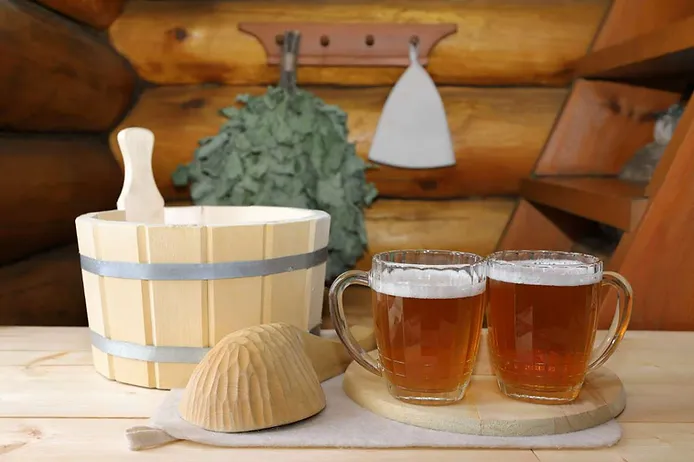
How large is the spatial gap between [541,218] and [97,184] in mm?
1332

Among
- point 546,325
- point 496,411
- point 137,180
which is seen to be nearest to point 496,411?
point 496,411

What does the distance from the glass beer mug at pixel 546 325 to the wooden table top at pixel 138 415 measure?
0.09 meters

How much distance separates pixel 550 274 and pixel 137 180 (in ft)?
2.07

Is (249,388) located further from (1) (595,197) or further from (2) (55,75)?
(2) (55,75)

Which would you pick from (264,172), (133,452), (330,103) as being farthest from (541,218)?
(133,452)

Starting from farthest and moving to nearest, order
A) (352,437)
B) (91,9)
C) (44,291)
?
(91,9) < (44,291) < (352,437)

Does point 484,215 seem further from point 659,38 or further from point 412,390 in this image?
point 412,390

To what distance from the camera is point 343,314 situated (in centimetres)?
78

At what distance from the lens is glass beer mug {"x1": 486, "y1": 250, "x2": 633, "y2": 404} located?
Answer: 28.3 inches

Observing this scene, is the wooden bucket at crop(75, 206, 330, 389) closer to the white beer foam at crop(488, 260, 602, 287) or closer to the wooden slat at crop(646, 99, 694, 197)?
the white beer foam at crop(488, 260, 602, 287)

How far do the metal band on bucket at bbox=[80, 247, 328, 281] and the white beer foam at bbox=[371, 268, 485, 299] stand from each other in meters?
0.19

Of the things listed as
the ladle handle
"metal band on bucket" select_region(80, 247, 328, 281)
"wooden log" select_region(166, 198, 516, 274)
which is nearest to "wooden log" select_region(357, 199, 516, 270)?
"wooden log" select_region(166, 198, 516, 274)

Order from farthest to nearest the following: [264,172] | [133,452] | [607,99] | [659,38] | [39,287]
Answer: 1. [607,99]
2. [264,172]
3. [39,287]
4. [659,38]
5. [133,452]

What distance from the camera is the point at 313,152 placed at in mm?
1869
